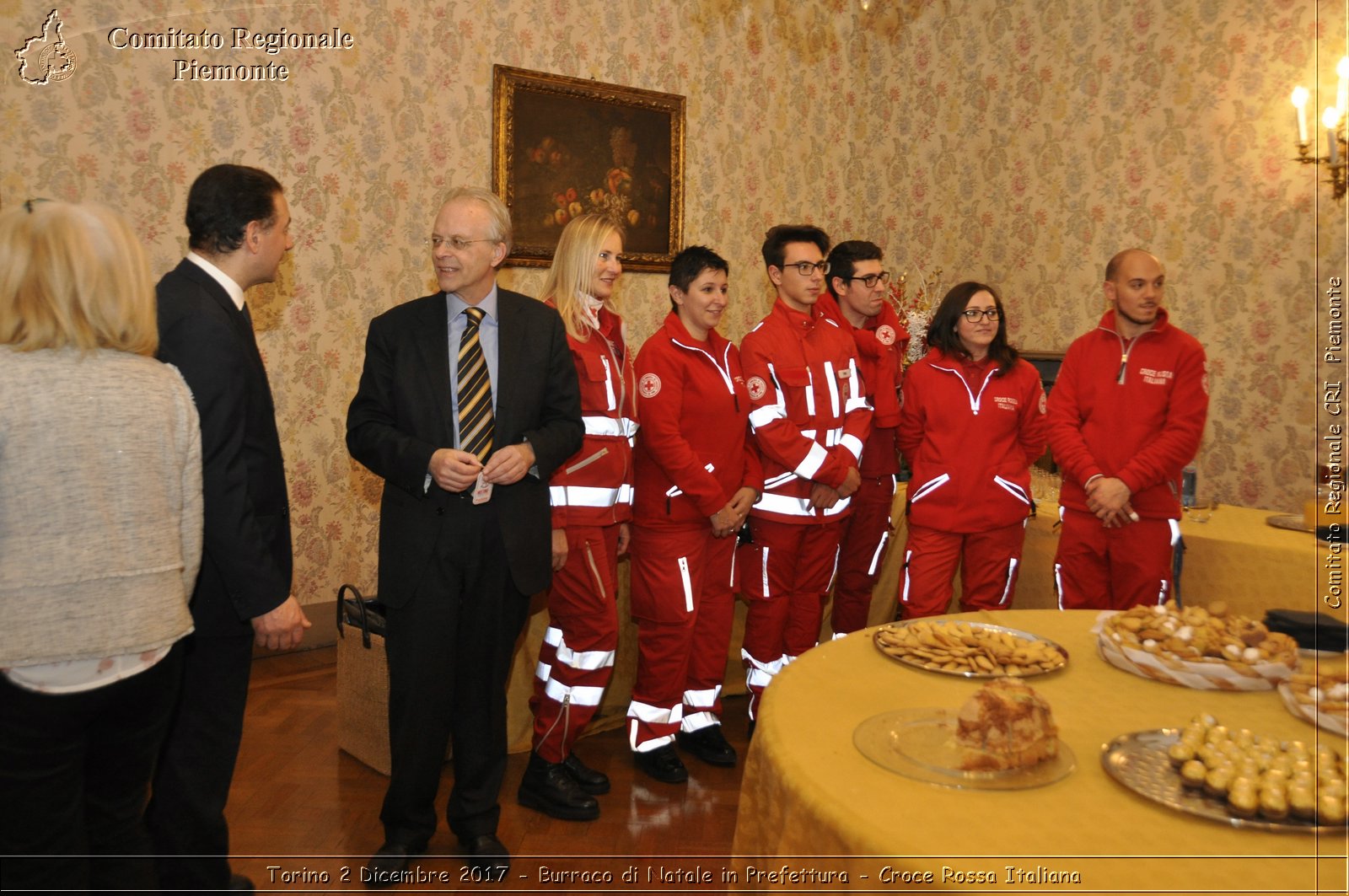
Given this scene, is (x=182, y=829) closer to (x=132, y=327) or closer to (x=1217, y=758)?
(x=132, y=327)

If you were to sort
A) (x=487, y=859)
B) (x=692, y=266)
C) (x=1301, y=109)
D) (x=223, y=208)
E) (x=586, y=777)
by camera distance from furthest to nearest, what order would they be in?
(x=1301, y=109), (x=692, y=266), (x=586, y=777), (x=487, y=859), (x=223, y=208)

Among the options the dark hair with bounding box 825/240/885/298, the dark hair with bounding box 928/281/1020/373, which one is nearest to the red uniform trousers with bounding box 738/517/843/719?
the dark hair with bounding box 928/281/1020/373

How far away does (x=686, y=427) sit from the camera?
11.1 ft

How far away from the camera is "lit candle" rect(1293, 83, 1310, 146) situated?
4.73 meters

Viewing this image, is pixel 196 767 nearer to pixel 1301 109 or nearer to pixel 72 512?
pixel 72 512

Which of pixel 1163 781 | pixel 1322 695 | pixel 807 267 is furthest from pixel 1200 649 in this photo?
pixel 807 267

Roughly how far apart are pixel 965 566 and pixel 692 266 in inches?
56.3

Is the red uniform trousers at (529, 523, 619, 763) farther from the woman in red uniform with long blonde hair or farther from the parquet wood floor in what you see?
the parquet wood floor

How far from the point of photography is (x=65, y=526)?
5.39 ft

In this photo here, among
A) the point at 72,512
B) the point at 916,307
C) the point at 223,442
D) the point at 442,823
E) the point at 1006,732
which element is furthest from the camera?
the point at 916,307

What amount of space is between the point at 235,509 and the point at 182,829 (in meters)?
0.75

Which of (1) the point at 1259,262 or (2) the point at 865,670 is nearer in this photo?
(2) the point at 865,670

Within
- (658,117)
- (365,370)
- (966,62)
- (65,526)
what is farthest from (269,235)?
(966,62)

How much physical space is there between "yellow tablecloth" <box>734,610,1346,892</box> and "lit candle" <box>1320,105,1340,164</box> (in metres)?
3.99
